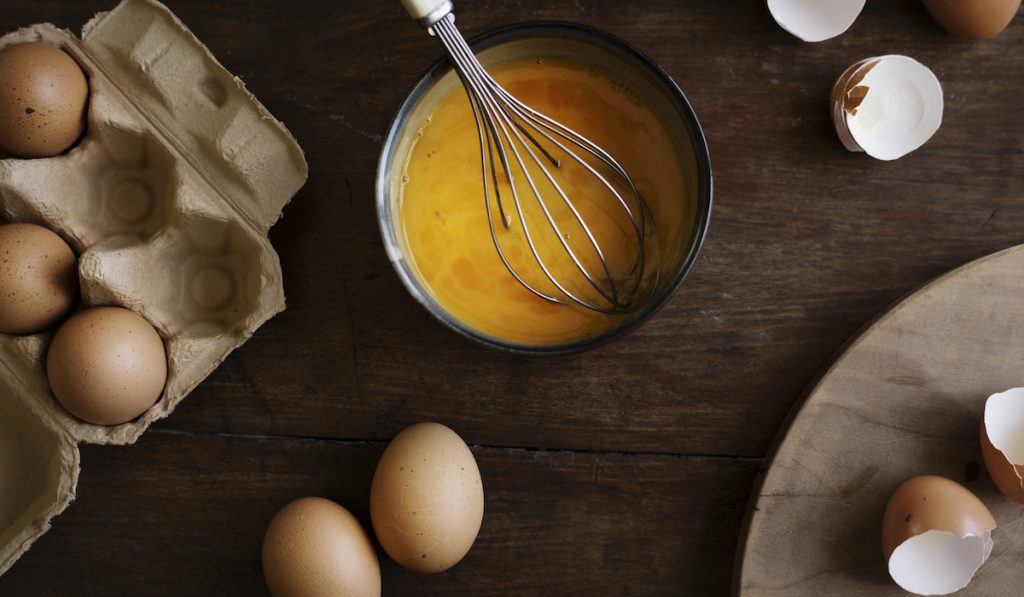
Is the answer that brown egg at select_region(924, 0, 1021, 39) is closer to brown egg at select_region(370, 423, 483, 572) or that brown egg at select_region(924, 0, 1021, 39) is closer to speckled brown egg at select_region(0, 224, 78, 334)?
brown egg at select_region(370, 423, 483, 572)

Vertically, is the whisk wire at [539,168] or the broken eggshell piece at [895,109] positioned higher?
the broken eggshell piece at [895,109]

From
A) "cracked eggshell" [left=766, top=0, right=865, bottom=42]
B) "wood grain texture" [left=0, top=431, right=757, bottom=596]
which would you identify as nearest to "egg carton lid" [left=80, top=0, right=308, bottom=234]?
"wood grain texture" [left=0, top=431, right=757, bottom=596]

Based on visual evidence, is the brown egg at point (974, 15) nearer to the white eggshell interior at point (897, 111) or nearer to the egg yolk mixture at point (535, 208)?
the white eggshell interior at point (897, 111)

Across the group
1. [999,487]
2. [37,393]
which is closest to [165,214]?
[37,393]

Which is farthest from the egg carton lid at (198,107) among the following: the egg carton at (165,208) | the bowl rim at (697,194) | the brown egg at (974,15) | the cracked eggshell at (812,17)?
the brown egg at (974,15)

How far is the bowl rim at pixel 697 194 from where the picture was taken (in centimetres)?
68

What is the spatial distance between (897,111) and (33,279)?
76 cm

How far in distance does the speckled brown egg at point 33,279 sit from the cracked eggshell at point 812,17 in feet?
2.17

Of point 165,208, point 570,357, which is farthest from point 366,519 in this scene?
point 165,208

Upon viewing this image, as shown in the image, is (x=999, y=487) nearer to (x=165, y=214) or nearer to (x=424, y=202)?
(x=424, y=202)

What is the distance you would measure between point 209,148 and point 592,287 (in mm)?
365

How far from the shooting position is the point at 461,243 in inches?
29.4

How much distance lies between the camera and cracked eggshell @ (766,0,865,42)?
29.8 inches

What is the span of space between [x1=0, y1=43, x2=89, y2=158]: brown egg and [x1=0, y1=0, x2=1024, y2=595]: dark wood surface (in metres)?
0.09
